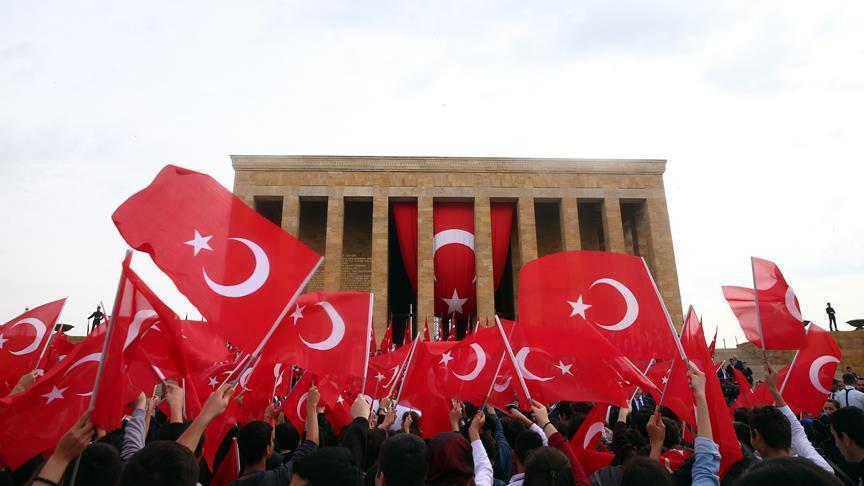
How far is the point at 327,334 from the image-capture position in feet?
17.3

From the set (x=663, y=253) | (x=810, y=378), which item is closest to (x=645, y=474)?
(x=810, y=378)

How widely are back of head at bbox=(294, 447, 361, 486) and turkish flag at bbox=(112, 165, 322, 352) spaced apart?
5.36ft

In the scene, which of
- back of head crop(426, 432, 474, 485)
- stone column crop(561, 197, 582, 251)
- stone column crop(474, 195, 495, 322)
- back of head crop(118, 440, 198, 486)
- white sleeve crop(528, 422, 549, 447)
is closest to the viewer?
back of head crop(118, 440, 198, 486)

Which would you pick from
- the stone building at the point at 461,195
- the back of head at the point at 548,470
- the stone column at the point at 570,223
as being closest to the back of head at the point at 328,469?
the back of head at the point at 548,470

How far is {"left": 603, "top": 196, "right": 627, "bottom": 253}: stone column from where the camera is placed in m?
27.0

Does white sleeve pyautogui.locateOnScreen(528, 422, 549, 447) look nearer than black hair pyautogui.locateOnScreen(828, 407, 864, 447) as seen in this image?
No

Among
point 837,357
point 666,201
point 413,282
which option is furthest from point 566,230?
point 837,357

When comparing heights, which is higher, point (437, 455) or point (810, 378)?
point (810, 378)

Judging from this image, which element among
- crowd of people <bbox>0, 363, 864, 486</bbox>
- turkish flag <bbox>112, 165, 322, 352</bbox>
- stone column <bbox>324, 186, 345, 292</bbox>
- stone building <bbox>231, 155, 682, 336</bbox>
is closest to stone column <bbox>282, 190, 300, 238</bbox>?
stone building <bbox>231, 155, 682, 336</bbox>

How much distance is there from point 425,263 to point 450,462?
22.7 m

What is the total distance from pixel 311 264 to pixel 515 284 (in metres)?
24.0

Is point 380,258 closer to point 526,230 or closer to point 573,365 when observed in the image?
point 526,230

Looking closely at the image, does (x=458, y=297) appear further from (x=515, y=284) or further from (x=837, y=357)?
(x=837, y=357)

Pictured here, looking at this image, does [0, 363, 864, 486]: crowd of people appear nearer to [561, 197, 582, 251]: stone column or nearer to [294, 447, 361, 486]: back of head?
[294, 447, 361, 486]: back of head
